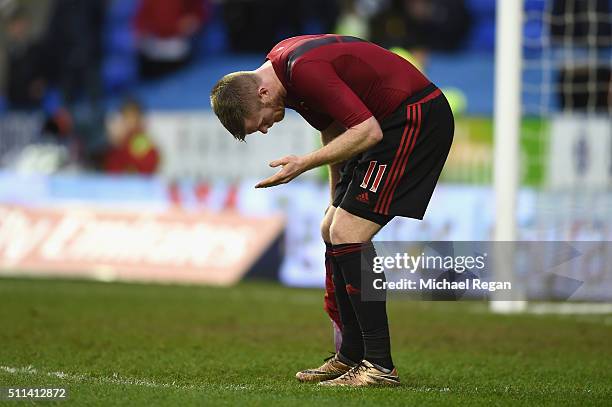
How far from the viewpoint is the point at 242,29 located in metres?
18.7

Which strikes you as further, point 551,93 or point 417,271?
point 551,93

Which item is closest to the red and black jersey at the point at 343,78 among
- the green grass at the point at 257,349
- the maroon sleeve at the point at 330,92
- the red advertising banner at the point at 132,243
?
the maroon sleeve at the point at 330,92

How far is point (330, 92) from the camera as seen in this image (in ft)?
17.3

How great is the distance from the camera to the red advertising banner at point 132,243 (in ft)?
41.5

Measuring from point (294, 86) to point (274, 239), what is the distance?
23.9 feet

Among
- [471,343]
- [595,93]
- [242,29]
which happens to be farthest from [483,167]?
[242,29]

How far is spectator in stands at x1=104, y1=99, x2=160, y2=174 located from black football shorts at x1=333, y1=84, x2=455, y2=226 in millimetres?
9972

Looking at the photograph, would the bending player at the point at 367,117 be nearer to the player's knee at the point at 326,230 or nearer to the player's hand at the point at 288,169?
the player's hand at the point at 288,169

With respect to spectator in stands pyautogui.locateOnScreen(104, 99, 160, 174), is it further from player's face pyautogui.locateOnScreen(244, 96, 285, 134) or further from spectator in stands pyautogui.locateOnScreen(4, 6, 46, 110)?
player's face pyautogui.locateOnScreen(244, 96, 285, 134)

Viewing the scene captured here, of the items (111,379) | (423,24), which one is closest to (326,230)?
(111,379)

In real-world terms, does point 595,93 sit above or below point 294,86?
below

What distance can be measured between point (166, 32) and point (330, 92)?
1405 cm

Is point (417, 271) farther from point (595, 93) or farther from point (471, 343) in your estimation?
point (595, 93)

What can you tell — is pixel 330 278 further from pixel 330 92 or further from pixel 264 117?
pixel 330 92
